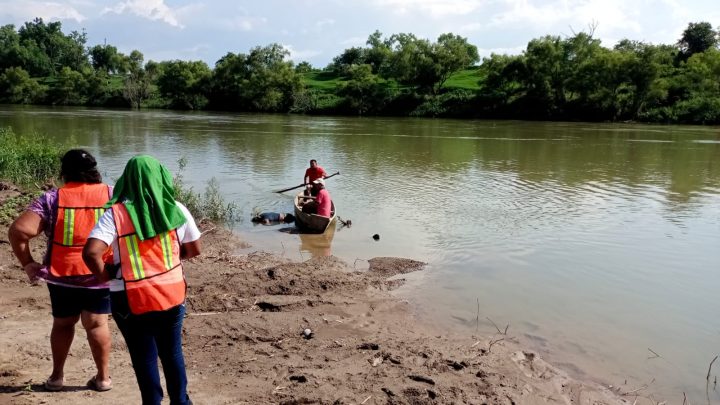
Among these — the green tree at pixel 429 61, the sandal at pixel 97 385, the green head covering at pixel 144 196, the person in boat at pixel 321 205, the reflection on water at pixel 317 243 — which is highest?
the green tree at pixel 429 61

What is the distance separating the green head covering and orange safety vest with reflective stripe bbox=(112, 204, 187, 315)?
41 millimetres

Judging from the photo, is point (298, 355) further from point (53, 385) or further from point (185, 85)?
point (185, 85)

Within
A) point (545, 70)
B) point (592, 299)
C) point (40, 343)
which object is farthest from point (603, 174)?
point (545, 70)

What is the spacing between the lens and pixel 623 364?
657cm

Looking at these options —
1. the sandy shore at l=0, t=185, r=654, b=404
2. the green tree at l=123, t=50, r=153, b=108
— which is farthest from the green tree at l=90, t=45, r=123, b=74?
the sandy shore at l=0, t=185, r=654, b=404

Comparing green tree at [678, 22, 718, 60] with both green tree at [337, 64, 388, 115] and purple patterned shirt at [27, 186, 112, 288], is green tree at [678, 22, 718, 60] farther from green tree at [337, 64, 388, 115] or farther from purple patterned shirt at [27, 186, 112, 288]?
purple patterned shirt at [27, 186, 112, 288]

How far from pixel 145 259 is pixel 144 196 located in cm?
36

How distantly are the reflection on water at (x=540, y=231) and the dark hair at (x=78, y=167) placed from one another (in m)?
4.97

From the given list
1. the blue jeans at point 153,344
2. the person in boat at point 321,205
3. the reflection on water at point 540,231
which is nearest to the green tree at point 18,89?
the reflection on water at point 540,231

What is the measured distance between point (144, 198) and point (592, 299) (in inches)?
295

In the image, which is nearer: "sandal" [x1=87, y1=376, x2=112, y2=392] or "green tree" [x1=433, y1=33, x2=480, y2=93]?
"sandal" [x1=87, y1=376, x2=112, y2=392]

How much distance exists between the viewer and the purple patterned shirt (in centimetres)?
387

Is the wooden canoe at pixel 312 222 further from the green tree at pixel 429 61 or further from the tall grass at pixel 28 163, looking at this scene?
the green tree at pixel 429 61

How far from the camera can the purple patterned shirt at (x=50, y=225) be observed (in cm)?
387
